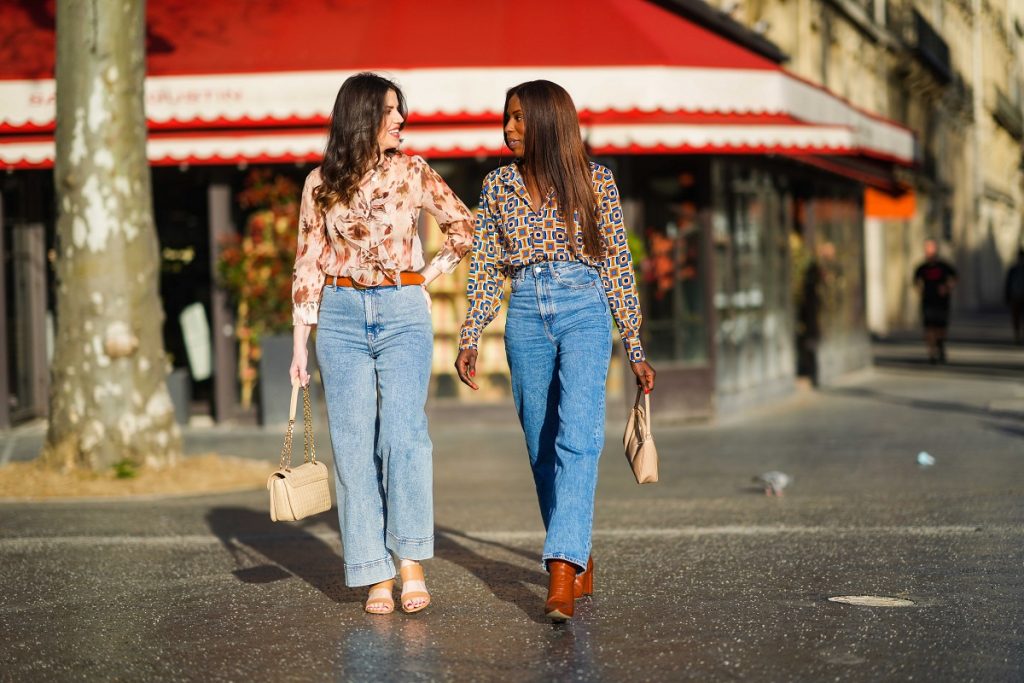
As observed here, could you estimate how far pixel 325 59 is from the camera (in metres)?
12.8

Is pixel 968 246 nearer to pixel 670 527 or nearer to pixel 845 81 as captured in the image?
pixel 845 81

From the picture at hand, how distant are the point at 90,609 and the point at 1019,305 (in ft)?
77.6

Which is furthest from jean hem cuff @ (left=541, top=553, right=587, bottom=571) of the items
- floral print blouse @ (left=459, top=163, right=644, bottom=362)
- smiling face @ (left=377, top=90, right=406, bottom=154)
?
smiling face @ (left=377, top=90, right=406, bottom=154)

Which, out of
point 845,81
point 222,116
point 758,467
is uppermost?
point 845,81

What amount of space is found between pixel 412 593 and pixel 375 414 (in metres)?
0.62

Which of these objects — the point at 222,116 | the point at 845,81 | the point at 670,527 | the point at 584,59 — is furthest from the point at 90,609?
the point at 845,81

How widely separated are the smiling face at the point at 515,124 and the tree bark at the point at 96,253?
16.2 ft

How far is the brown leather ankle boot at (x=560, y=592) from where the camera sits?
5082 millimetres

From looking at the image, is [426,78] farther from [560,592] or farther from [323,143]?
[560,592]

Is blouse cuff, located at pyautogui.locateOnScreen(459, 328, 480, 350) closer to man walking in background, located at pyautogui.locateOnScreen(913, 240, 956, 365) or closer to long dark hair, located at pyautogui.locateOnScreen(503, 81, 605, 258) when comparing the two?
long dark hair, located at pyautogui.locateOnScreen(503, 81, 605, 258)

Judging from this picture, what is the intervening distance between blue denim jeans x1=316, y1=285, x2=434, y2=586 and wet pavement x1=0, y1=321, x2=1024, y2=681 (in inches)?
10.6

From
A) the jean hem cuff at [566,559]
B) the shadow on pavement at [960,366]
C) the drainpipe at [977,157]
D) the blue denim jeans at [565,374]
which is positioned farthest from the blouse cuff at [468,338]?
the drainpipe at [977,157]

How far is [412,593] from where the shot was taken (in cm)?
539

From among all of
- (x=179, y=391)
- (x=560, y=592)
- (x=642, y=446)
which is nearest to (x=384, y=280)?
(x=642, y=446)
